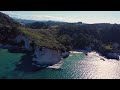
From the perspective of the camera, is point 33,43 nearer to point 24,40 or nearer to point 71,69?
point 24,40

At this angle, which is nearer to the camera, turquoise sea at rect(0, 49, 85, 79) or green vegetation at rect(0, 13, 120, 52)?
turquoise sea at rect(0, 49, 85, 79)

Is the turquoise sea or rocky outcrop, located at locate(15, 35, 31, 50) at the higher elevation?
rocky outcrop, located at locate(15, 35, 31, 50)

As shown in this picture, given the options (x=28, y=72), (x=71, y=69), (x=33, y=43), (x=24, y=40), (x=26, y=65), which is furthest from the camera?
(x=24, y=40)

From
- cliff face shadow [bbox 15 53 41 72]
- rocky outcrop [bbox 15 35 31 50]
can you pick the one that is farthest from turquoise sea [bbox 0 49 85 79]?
rocky outcrop [bbox 15 35 31 50]

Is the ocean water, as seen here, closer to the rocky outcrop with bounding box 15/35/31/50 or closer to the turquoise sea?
the turquoise sea

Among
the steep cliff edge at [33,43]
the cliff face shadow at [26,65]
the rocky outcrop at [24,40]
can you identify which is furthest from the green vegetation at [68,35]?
the cliff face shadow at [26,65]

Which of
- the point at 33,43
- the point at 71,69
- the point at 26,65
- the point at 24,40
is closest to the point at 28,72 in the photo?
the point at 26,65
